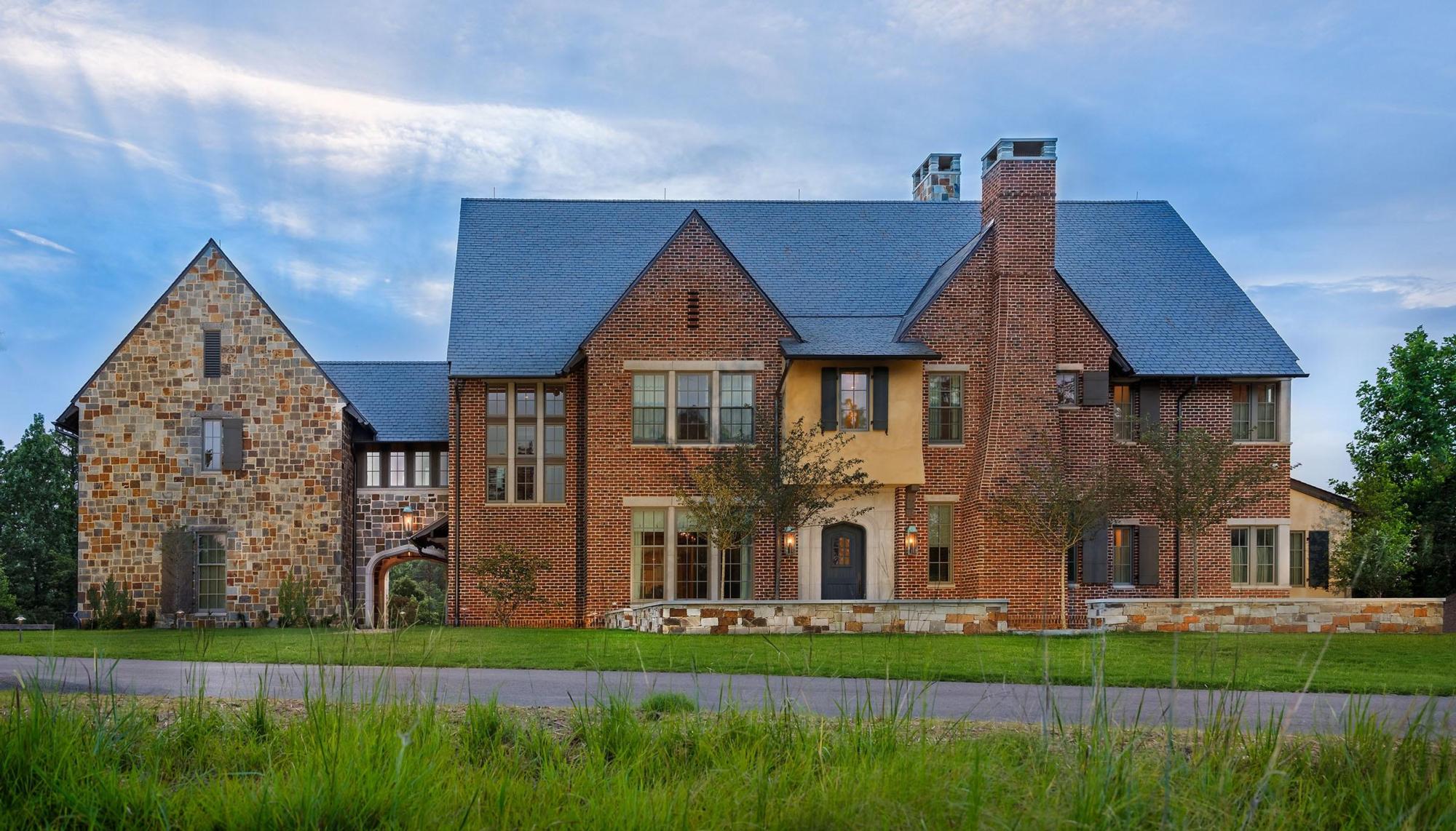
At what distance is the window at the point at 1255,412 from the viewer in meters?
30.4

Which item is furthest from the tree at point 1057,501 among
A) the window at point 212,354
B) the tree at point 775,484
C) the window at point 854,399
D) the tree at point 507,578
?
the window at point 212,354

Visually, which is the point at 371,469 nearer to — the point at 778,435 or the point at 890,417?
the point at 778,435

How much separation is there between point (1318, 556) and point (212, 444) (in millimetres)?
27729

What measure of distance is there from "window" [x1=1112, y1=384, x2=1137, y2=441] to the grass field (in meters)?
23.1

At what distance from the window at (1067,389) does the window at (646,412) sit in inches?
357

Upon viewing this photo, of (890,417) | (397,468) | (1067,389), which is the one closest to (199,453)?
(397,468)

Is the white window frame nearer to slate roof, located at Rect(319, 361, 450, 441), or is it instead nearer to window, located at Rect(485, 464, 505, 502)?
window, located at Rect(485, 464, 505, 502)

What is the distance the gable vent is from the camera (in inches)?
1104

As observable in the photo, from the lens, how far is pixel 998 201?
93.2 feet

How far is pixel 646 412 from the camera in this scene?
28156 millimetres

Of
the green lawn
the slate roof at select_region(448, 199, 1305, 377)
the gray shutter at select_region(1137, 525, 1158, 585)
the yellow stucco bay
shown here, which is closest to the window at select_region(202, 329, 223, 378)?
the slate roof at select_region(448, 199, 1305, 377)

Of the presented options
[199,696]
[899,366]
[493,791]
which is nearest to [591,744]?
[493,791]

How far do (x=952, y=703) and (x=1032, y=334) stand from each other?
18.9 metres

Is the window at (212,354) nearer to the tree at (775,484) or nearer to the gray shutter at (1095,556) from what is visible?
the tree at (775,484)
